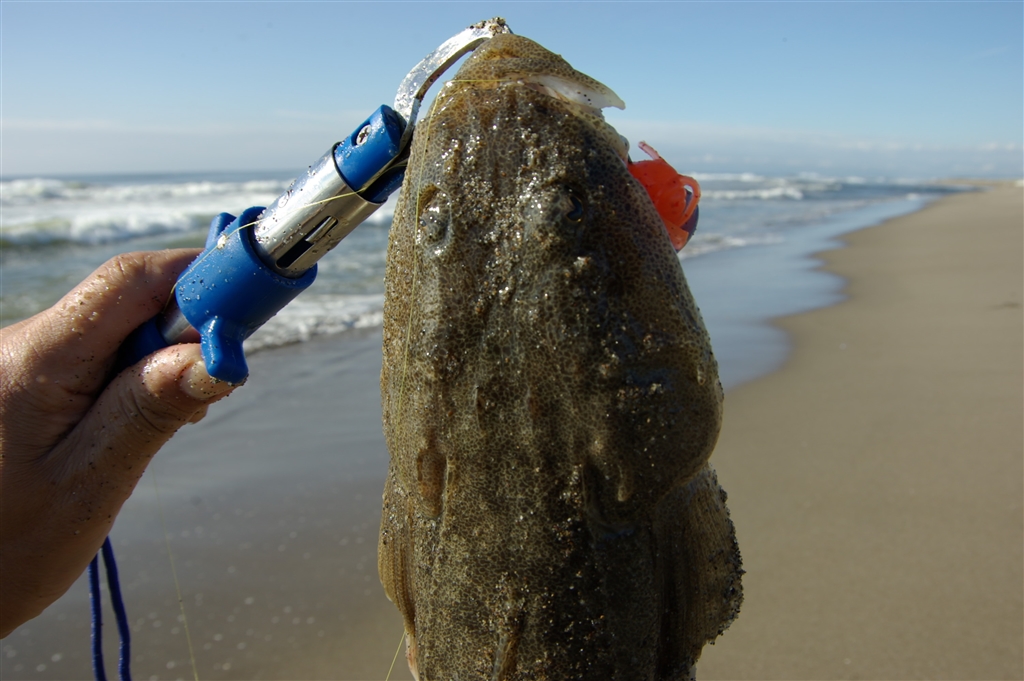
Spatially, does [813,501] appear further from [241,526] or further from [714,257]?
[714,257]

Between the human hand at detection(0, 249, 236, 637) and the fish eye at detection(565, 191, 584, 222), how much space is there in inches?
41.7

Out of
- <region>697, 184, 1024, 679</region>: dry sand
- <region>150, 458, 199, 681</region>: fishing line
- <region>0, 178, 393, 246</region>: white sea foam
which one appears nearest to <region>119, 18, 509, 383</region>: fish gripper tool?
<region>150, 458, 199, 681</region>: fishing line

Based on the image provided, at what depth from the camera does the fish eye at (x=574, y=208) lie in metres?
1.33

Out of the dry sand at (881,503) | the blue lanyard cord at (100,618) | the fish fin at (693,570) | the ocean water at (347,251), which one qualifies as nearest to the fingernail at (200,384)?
the blue lanyard cord at (100,618)

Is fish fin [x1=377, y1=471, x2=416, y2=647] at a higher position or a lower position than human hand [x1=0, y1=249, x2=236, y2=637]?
lower

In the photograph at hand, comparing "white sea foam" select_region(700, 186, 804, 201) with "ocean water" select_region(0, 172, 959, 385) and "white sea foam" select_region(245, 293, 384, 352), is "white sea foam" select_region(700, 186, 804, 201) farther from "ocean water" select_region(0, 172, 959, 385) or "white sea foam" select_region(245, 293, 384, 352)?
"white sea foam" select_region(245, 293, 384, 352)

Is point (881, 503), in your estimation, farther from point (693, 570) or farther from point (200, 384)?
point (200, 384)

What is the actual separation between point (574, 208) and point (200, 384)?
108cm

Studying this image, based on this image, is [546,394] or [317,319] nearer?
[546,394]

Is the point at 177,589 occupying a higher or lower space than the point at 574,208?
lower

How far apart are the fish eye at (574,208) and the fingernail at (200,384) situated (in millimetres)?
976

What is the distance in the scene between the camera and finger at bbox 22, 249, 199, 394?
1.89 m

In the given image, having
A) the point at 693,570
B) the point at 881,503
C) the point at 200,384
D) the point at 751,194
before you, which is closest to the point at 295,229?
the point at 200,384

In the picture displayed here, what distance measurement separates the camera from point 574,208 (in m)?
1.35
